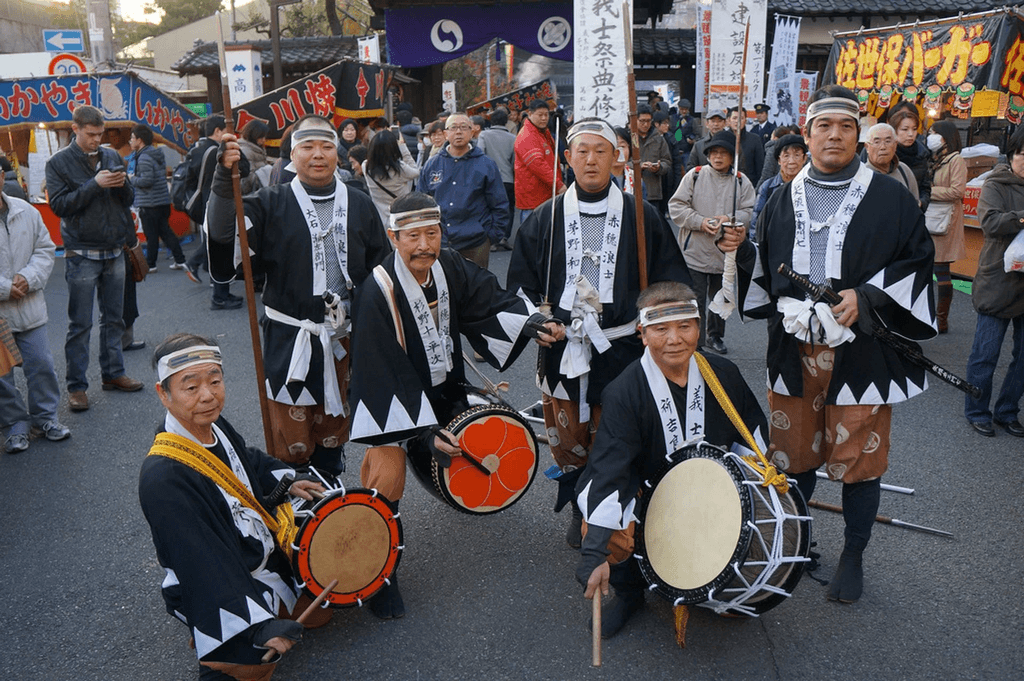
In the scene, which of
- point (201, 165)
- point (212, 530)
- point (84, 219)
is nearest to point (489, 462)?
point (212, 530)

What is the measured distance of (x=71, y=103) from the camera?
10.9 meters

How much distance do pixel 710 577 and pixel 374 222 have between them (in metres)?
Answer: 2.15

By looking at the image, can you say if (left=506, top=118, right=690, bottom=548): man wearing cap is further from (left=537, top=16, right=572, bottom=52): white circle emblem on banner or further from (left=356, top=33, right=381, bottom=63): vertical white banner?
(left=537, top=16, right=572, bottom=52): white circle emblem on banner

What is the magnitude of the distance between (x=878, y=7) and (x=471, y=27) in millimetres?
8082

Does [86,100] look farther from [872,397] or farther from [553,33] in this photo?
[872,397]

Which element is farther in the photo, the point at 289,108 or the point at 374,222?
the point at 289,108

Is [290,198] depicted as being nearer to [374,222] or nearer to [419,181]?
[374,222]

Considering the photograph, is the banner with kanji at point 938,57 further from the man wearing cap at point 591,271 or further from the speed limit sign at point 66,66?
the speed limit sign at point 66,66

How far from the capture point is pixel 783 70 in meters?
12.5

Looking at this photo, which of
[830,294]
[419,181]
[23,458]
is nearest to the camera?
[830,294]

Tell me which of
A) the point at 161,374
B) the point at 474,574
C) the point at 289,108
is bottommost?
the point at 474,574

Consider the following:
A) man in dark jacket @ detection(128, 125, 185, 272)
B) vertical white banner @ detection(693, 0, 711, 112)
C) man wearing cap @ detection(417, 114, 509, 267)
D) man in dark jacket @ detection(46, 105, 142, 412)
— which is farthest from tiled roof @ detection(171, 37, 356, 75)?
man in dark jacket @ detection(46, 105, 142, 412)

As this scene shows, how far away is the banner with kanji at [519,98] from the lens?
39.4ft

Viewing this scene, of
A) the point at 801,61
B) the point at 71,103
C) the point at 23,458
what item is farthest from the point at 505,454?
the point at 801,61
